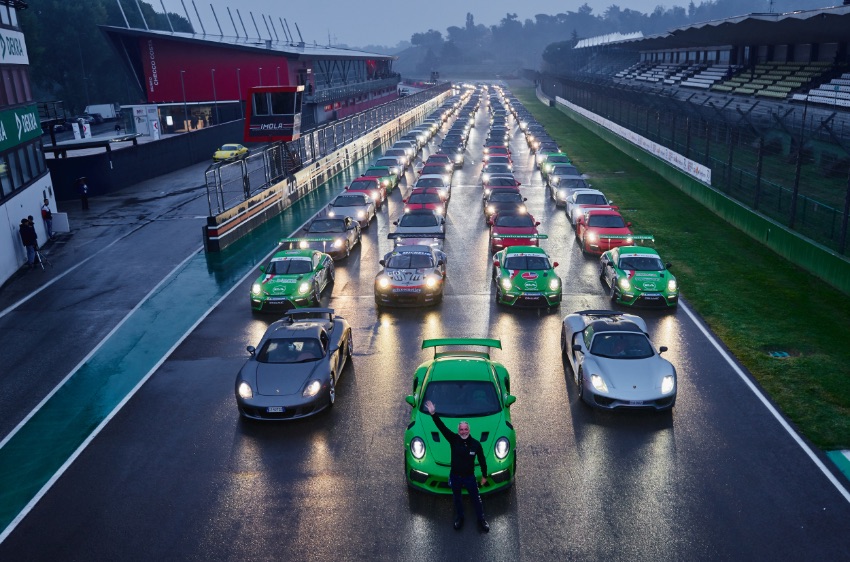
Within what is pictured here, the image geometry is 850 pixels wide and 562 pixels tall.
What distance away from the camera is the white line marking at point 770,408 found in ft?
35.2

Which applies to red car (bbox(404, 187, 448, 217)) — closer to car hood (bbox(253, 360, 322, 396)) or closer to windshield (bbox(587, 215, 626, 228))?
windshield (bbox(587, 215, 626, 228))

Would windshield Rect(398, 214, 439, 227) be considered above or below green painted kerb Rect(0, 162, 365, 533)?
above

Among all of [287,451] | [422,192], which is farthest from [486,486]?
[422,192]

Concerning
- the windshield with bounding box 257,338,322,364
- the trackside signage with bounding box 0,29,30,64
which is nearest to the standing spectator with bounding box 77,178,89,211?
the trackside signage with bounding box 0,29,30,64

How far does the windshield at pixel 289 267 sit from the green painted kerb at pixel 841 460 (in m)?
13.2

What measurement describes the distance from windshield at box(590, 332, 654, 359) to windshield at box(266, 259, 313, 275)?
902 centimetres

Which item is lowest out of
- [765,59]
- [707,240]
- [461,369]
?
[707,240]

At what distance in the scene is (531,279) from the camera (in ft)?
62.4

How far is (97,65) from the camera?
10412cm

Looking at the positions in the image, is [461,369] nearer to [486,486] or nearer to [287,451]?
[486,486]

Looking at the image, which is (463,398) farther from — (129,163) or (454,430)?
(129,163)

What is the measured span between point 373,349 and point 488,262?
871cm

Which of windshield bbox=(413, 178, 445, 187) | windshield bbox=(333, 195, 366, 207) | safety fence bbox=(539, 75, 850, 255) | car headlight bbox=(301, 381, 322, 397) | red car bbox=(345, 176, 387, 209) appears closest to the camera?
car headlight bbox=(301, 381, 322, 397)

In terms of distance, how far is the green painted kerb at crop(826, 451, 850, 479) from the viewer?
11047mm
